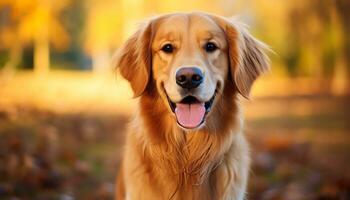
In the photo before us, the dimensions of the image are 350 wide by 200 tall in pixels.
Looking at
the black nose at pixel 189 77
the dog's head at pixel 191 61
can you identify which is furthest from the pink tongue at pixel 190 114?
the black nose at pixel 189 77

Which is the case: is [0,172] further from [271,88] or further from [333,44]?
[333,44]

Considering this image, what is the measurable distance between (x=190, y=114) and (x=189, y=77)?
0.29 metres

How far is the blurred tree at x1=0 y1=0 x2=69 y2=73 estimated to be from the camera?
5.87 m

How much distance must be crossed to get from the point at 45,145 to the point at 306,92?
134 inches

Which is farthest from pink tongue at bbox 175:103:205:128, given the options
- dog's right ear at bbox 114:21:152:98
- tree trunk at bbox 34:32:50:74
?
tree trunk at bbox 34:32:50:74

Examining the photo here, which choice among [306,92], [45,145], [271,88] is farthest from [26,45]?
[306,92]

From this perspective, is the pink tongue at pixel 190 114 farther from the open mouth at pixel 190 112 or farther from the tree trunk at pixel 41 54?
the tree trunk at pixel 41 54

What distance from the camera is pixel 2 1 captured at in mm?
5844

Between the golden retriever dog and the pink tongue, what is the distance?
98 millimetres

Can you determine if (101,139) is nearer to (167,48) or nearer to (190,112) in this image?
(167,48)

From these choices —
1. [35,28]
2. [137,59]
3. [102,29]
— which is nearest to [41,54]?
[35,28]

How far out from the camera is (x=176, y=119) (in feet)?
11.2

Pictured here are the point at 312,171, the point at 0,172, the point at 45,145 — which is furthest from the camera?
the point at 312,171

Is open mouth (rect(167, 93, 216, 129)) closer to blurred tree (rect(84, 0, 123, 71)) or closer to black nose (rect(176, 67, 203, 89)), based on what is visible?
black nose (rect(176, 67, 203, 89))
